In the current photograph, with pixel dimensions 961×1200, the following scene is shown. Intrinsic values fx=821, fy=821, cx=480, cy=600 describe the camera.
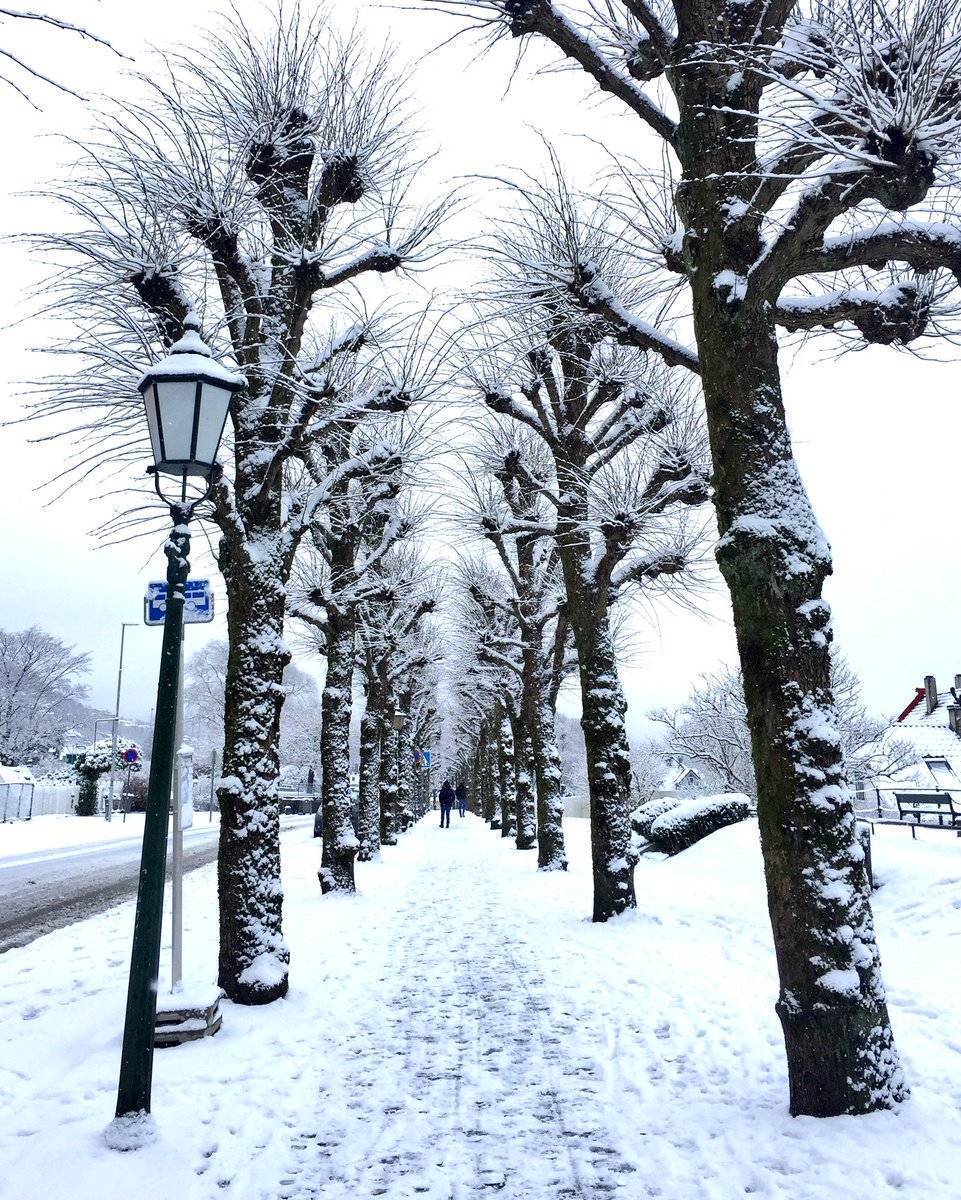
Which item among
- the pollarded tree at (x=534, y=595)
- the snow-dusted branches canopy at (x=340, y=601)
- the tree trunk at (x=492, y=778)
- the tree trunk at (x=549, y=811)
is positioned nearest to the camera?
the snow-dusted branches canopy at (x=340, y=601)

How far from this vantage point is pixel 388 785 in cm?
2341

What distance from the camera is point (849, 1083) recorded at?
12.4 feet

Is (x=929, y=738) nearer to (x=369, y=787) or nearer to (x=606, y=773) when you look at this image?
(x=369, y=787)

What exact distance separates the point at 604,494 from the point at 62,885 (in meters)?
11.9

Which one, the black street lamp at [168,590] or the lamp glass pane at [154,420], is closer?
the black street lamp at [168,590]

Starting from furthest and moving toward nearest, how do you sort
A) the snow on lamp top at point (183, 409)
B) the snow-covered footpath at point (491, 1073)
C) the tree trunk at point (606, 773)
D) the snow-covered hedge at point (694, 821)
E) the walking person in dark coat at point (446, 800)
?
the walking person in dark coat at point (446, 800)
the snow-covered hedge at point (694, 821)
the tree trunk at point (606, 773)
the snow on lamp top at point (183, 409)
the snow-covered footpath at point (491, 1073)

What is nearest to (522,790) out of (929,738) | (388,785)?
(388,785)

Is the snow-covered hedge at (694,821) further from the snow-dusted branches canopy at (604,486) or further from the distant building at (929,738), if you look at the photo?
the distant building at (929,738)

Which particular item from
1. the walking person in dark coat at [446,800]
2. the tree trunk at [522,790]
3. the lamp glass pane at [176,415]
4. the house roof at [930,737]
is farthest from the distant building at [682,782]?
the lamp glass pane at [176,415]

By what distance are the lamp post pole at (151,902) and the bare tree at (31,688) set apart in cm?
4964

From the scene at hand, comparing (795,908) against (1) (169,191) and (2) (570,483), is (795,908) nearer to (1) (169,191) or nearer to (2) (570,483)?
(1) (169,191)

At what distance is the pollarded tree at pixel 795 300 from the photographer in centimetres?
381

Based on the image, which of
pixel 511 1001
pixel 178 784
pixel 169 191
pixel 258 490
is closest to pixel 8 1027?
pixel 178 784

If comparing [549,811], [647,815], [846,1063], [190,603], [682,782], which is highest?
[190,603]
